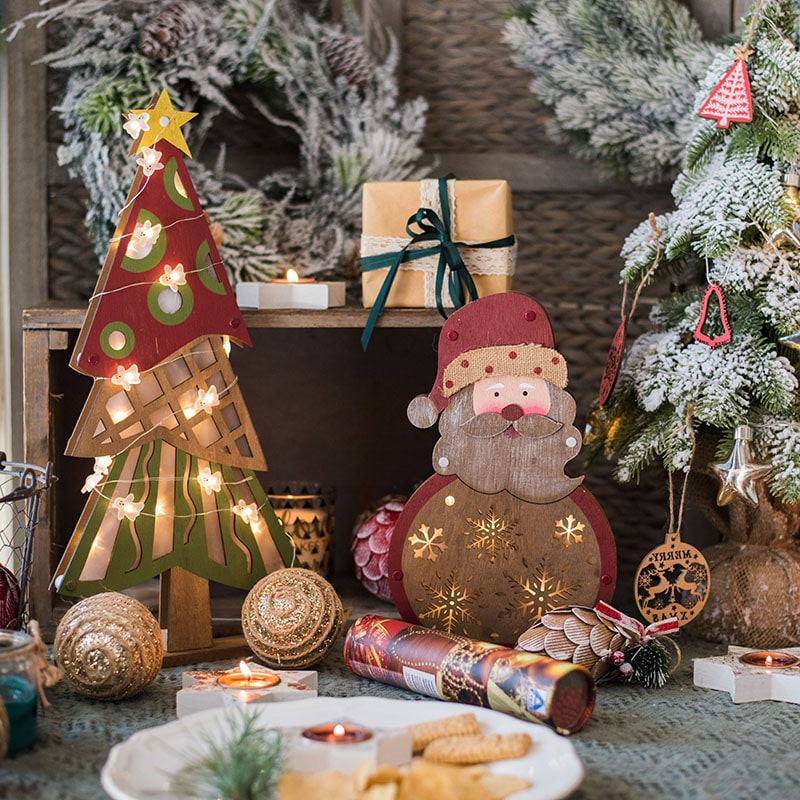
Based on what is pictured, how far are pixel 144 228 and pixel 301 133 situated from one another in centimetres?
39

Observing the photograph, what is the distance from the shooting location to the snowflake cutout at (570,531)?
1.23m

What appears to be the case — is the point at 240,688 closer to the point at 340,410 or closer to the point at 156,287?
the point at 156,287

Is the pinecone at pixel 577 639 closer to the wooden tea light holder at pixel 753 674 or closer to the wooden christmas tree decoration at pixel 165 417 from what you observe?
the wooden tea light holder at pixel 753 674

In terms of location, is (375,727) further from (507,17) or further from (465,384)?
(507,17)

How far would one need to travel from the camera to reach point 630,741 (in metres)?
1.02

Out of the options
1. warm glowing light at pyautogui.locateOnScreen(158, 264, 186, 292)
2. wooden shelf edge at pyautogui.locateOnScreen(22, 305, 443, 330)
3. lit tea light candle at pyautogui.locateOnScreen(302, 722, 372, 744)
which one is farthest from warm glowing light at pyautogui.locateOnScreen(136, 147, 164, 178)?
lit tea light candle at pyautogui.locateOnScreen(302, 722, 372, 744)

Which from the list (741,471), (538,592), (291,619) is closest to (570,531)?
(538,592)

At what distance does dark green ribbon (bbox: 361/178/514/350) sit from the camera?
4.37ft

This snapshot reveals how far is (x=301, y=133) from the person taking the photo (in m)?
1.54

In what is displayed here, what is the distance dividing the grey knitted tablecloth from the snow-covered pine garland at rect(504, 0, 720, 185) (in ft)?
2.40

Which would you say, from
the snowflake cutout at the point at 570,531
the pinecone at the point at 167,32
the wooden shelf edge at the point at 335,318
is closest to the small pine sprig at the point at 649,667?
the snowflake cutout at the point at 570,531

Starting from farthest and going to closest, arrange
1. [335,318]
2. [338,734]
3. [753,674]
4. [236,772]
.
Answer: [335,318]
[753,674]
[338,734]
[236,772]

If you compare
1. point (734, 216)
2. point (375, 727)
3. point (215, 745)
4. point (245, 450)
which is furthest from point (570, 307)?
point (215, 745)

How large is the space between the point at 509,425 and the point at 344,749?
478 millimetres
